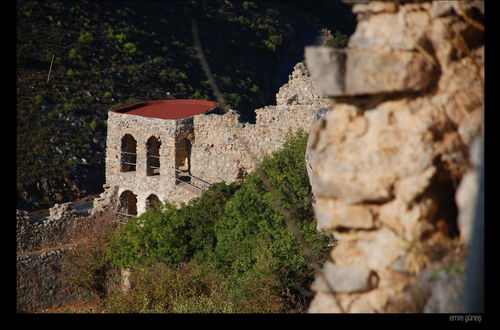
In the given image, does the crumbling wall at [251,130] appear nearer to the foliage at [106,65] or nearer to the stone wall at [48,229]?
the stone wall at [48,229]

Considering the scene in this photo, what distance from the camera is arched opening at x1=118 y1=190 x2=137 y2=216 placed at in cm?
3095

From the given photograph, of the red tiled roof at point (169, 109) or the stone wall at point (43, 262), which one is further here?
the red tiled roof at point (169, 109)

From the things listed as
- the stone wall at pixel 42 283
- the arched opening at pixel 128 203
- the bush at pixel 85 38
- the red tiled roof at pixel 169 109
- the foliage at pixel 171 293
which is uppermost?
the bush at pixel 85 38

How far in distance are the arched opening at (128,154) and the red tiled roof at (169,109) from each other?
3.59 ft

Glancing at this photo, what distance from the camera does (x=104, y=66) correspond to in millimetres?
59344

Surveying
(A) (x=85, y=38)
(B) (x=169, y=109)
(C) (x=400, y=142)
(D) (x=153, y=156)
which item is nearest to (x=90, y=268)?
(D) (x=153, y=156)

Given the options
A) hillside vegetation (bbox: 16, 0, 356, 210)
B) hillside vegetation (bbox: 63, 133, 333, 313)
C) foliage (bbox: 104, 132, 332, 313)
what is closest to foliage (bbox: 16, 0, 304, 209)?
hillside vegetation (bbox: 16, 0, 356, 210)

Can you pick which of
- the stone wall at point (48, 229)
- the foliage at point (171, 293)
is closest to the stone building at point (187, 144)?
the stone wall at point (48, 229)

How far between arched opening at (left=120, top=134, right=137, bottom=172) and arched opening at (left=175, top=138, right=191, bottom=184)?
95.4 inches

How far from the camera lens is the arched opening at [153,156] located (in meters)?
30.1

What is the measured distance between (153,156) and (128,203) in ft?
7.40
